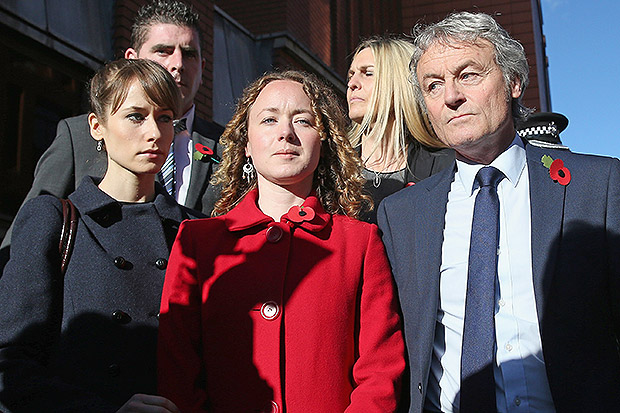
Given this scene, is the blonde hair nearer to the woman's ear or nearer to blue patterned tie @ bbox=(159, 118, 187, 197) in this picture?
blue patterned tie @ bbox=(159, 118, 187, 197)

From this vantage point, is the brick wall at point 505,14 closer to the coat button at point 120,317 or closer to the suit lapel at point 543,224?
the suit lapel at point 543,224

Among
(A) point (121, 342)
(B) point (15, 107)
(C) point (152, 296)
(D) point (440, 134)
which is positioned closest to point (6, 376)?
(A) point (121, 342)

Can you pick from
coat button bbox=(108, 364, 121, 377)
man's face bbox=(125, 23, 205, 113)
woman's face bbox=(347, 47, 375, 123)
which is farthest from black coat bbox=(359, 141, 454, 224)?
coat button bbox=(108, 364, 121, 377)

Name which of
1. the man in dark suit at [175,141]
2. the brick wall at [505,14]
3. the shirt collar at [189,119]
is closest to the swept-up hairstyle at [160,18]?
the man in dark suit at [175,141]

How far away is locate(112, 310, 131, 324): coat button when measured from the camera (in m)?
2.30

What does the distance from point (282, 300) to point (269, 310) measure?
0.06 m

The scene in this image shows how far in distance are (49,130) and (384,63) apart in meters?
3.49

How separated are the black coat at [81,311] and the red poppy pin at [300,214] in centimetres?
52

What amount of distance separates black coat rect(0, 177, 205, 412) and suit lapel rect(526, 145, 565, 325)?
1.37m

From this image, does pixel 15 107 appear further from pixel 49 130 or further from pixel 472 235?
pixel 472 235

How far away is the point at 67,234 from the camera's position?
2.38 meters

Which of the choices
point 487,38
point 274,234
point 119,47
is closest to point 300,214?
point 274,234

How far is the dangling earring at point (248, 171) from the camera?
115 inches

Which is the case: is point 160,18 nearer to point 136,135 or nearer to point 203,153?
point 203,153
